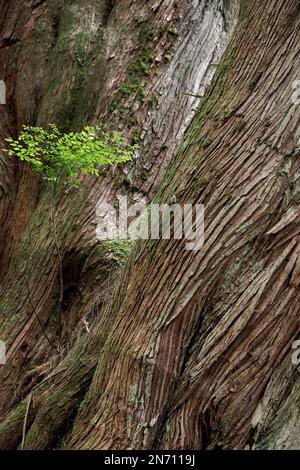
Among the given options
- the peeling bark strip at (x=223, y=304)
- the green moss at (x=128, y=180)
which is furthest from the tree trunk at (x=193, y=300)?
the green moss at (x=128, y=180)

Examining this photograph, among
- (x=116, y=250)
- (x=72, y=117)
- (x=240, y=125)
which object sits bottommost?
(x=116, y=250)

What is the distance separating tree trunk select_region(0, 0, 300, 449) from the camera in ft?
10.8

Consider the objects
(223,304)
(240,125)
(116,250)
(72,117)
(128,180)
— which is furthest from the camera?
(72,117)

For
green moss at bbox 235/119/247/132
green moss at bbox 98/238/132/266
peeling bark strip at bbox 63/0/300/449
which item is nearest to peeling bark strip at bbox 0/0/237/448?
green moss at bbox 98/238/132/266

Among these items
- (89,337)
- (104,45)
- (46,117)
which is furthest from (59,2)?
(89,337)

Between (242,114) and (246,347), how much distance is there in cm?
146

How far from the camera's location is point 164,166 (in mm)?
5688

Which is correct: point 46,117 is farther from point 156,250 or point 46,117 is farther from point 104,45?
point 156,250

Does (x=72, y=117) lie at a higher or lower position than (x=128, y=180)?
higher

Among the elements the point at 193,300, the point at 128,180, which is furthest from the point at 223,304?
the point at 128,180

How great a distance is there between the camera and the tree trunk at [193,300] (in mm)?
3289

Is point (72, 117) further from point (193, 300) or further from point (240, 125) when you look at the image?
point (193, 300)

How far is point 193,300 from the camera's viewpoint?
3488mm

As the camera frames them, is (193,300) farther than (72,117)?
No
